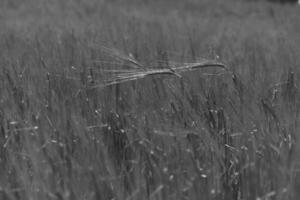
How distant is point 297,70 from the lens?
1.86 meters

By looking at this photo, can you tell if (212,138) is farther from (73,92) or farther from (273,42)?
(273,42)

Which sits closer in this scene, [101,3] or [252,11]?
[101,3]

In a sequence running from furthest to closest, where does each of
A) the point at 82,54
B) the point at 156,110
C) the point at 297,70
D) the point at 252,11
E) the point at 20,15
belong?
1. the point at 252,11
2. the point at 20,15
3. the point at 82,54
4. the point at 297,70
5. the point at 156,110

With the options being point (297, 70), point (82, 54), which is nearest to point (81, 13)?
point (82, 54)

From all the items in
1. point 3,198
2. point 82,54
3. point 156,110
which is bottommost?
point 3,198

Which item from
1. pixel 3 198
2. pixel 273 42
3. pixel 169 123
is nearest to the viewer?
pixel 3 198

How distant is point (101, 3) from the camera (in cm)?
515

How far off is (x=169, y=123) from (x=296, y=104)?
0.37 metres

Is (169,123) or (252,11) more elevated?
(252,11)

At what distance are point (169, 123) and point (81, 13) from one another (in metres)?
2.98

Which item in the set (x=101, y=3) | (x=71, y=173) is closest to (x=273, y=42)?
(x=71, y=173)

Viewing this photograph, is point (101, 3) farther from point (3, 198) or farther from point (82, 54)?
point (3, 198)

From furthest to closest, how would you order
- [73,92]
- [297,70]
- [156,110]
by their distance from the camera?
[297,70]
[73,92]
[156,110]

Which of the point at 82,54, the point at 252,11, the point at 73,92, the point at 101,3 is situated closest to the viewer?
the point at 73,92
